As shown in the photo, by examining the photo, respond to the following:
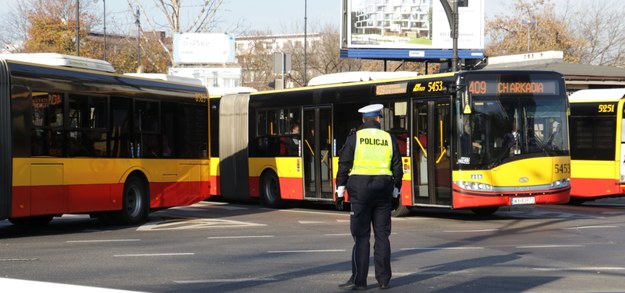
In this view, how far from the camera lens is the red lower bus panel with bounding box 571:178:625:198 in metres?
24.8

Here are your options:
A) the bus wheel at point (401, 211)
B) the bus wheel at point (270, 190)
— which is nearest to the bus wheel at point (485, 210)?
the bus wheel at point (401, 211)

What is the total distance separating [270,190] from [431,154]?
21.1 ft

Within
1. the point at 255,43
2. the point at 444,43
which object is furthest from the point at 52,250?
the point at 255,43

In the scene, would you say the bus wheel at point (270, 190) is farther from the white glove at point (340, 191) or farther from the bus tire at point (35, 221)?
the white glove at point (340, 191)

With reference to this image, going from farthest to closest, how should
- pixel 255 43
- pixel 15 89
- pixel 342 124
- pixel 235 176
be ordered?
1. pixel 255 43
2. pixel 235 176
3. pixel 342 124
4. pixel 15 89

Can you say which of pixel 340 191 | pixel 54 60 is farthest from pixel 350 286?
pixel 54 60

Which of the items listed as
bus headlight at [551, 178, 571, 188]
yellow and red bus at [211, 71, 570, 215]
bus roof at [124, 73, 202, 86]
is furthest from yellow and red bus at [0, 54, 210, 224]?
bus headlight at [551, 178, 571, 188]

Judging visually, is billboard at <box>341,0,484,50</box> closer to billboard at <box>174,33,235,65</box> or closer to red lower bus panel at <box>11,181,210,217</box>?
billboard at <box>174,33,235,65</box>

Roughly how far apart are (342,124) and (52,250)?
9.67 m

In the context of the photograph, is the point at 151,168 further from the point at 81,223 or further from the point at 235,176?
the point at 235,176

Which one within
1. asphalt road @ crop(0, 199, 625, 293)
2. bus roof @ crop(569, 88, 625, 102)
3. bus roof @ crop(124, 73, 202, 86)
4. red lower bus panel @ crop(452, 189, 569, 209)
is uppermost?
bus roof @ crop(124, 73, 202, 86)

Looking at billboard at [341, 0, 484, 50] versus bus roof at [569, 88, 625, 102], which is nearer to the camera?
bus roof at [569, 88, 625, 102]

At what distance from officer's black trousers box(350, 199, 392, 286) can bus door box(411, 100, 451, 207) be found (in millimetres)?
10154

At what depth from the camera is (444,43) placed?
150 feet
